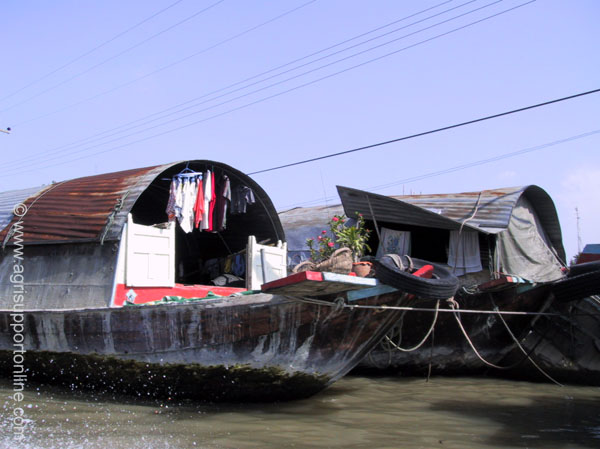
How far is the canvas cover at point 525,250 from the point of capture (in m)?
9.89

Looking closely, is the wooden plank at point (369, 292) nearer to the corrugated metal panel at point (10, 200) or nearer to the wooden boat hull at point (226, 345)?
the wooden boat hull at point (226, 345)

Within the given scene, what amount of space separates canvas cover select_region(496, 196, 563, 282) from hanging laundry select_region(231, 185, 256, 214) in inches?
175

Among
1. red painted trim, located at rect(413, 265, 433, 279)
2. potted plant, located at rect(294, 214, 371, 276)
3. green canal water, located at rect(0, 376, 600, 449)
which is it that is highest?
potted plant, located at rect(294, 214, 371, 276)

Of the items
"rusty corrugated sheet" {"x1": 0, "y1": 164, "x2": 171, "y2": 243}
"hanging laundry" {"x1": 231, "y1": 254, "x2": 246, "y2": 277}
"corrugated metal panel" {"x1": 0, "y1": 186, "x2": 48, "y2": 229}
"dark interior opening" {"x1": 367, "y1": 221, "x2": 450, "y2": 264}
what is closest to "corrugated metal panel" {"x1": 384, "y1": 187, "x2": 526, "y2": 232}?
"dark interior opening" {"x1": 367, "y1": 221, "x2": 450, "y2": 264}

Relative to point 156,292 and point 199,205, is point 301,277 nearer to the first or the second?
point 156,292

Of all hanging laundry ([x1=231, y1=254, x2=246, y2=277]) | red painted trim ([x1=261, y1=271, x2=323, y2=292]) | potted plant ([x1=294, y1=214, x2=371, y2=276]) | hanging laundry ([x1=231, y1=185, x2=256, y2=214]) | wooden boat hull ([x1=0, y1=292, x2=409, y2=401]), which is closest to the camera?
red painted trim ([x1=261, y1=271, x2=323, y2=292])

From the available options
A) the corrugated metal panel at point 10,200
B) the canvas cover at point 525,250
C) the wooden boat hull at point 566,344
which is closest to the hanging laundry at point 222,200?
the corrugated metal panel at point 10,200

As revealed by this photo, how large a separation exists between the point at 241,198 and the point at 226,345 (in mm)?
4097

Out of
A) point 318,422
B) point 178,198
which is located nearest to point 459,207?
point 178,198

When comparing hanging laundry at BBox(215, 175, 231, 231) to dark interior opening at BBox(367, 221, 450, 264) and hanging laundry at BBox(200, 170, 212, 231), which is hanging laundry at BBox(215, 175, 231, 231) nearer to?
hanging laundry at BBox(200, 170, 212, 231)

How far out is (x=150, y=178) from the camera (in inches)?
291

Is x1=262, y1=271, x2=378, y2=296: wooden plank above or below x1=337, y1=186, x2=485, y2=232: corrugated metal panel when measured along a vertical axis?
below

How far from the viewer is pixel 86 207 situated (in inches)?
291

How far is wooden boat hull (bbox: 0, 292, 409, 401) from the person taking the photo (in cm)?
554
